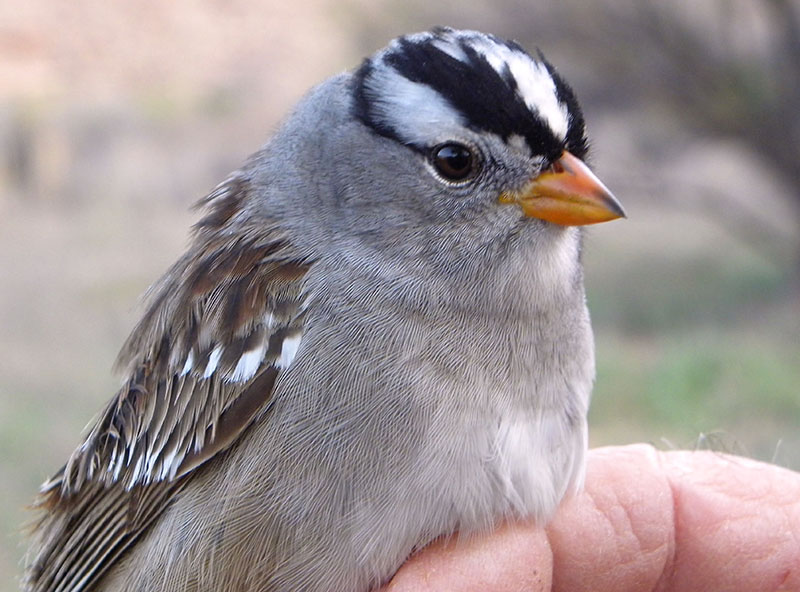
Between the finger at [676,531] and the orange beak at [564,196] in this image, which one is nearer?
the orange beak at [564,196]

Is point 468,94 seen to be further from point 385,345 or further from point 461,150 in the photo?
point 385,345

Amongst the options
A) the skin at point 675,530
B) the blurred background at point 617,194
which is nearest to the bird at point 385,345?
the skin at point 675,530

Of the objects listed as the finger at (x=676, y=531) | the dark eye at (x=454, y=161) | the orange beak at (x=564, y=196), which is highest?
the dark eye at (x=454, y=161)

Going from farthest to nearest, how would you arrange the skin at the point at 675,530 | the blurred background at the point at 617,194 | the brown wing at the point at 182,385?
the blurred background at the point at 617,194
the skin at the point at 675,530
the brown wing at the point at 182,385

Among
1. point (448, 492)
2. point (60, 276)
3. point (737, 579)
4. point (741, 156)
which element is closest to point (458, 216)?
point (448, 492)

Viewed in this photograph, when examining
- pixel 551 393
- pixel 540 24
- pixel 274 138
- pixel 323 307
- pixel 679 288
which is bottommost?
pixel 679 288

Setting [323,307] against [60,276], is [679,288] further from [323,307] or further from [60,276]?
[323,307]

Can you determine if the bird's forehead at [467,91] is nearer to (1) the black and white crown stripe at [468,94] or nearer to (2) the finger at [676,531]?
(1) the black and white crown stripe at [468,94]
